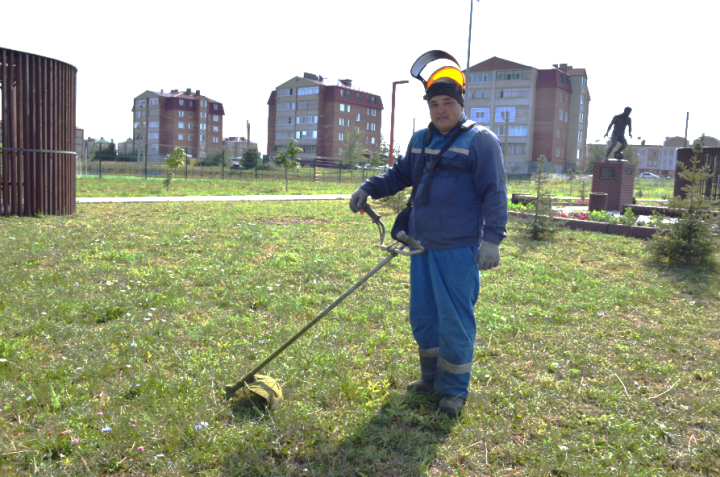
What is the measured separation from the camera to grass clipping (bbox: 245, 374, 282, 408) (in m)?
2.83

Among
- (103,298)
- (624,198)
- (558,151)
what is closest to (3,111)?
(103,298)

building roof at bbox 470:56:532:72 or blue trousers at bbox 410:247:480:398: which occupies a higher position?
building roof at bbox 470:56:532:72

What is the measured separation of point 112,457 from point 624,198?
58.2 feet

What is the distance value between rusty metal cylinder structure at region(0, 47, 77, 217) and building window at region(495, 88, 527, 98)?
63.4 meters

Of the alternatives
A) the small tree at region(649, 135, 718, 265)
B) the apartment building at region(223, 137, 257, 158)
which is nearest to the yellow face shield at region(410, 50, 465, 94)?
the small tree at region(649, 135, 718, 265)

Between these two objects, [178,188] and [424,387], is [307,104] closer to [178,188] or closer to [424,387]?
[178,188]

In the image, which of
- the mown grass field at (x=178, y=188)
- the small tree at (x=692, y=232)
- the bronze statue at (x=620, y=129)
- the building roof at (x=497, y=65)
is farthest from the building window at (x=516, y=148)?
the small tree at (x=692, y=232)

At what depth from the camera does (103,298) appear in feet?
15.0

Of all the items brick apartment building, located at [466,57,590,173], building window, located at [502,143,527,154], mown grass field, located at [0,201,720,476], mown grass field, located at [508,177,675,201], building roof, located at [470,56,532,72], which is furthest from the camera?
building window, located at [502,143,527,154]

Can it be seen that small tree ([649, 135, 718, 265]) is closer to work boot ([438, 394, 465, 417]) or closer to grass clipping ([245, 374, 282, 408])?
work boot ([438, 394, 465, 417])

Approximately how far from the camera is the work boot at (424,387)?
Result: 10.4ft

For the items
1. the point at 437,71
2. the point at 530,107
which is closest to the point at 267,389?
the point at 437,71

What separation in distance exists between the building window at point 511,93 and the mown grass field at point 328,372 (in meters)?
64.5

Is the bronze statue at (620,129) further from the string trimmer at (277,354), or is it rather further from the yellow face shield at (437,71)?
the string trimmer at (277,354)
